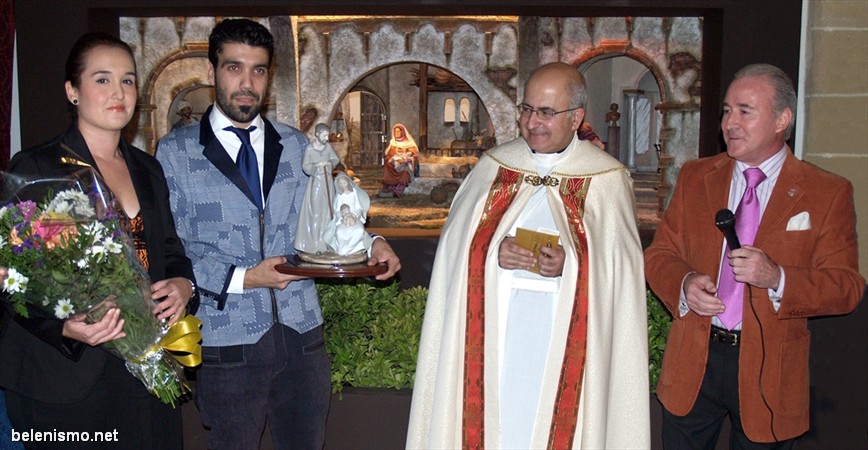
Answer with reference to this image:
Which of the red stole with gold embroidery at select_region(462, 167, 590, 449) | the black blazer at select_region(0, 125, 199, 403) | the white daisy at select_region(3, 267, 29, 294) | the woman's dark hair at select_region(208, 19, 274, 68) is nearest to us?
the white daisy at select_region(3, 267, 29, 294)

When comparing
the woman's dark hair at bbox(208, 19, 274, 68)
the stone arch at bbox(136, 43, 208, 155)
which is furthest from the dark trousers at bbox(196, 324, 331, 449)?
the stone arch at bbox(136, 43, 208, 155)

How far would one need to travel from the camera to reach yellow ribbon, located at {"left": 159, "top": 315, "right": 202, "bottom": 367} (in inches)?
110

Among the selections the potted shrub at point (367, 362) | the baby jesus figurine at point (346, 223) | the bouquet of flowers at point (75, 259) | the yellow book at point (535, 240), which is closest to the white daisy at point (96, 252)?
the bouquet of flowers at point (75, 259)

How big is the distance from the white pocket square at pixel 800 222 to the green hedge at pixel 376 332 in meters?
1.71

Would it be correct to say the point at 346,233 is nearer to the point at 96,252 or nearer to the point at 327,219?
the point at 327,219

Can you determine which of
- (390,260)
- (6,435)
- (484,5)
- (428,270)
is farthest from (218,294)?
(428,270)

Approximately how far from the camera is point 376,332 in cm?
477

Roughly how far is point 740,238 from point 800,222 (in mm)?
222

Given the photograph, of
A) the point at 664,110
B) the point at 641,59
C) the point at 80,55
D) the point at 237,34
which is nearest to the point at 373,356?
the point at 237,34

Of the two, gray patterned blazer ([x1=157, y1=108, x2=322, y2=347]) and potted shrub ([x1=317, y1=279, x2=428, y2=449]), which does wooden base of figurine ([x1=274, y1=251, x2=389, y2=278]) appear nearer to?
gray patterned blazer ([x1=157, y1=108, x2=322, y2=347])

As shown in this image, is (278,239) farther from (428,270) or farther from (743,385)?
(428,270)

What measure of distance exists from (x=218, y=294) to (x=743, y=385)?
2.02 m

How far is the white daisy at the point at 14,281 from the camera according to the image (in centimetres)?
237

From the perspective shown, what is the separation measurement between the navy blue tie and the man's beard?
5 cm
